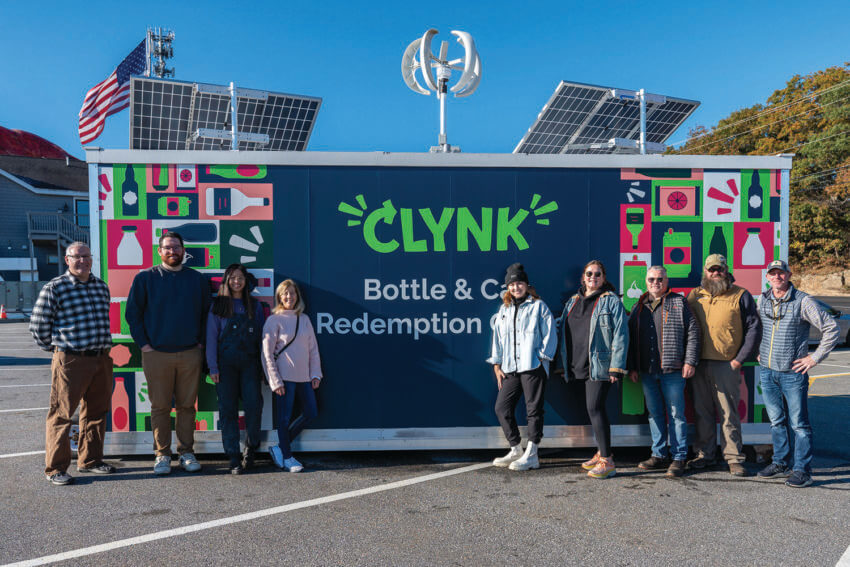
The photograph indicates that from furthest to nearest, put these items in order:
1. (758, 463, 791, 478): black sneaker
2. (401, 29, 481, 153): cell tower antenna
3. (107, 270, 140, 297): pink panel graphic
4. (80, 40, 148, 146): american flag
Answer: (80, 40, 148, 146): american flag < (401, 29, 481, 153): cell tower antenna < (107, 270, 140, 297): pink panel graphic < (758, 463, 791, 478): black sneaker

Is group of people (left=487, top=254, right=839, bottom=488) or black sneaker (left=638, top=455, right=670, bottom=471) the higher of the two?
group of people (left=487, top=254, right=839, bottom=488)

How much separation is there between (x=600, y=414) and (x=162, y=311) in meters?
3.84

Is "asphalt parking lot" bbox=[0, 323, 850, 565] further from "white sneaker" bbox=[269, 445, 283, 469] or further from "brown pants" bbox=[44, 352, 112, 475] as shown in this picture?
"brown pants" bbox=[44, 352, 112, 475]

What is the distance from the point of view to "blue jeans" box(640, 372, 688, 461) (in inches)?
191

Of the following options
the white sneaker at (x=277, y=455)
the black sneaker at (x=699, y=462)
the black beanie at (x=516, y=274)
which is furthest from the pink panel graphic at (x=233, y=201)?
the black sneaker at (x=699, y=462)

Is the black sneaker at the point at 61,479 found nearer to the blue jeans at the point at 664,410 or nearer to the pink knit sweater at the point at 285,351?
the pink knit sweater at the point at 285,351

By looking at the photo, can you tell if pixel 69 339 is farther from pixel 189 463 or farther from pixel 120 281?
pixel 189 463

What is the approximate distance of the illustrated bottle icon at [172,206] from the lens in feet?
16.6

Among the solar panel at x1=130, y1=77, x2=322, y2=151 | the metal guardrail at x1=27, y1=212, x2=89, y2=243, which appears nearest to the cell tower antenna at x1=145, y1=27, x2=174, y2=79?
the metal guardrail at x1=27, y1=212, x2=89, y2=243

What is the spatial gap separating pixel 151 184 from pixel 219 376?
1.83 meters

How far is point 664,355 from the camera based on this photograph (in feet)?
15.8

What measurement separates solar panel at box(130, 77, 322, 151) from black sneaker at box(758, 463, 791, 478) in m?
7.65

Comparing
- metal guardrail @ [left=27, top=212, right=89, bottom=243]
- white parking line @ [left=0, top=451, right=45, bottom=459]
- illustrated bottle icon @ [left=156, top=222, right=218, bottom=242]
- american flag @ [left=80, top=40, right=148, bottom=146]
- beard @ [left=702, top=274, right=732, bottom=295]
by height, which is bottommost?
white parking line @ [left=0, top=451, right=45, bottom=459]

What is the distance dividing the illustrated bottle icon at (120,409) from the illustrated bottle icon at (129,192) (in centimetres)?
158
